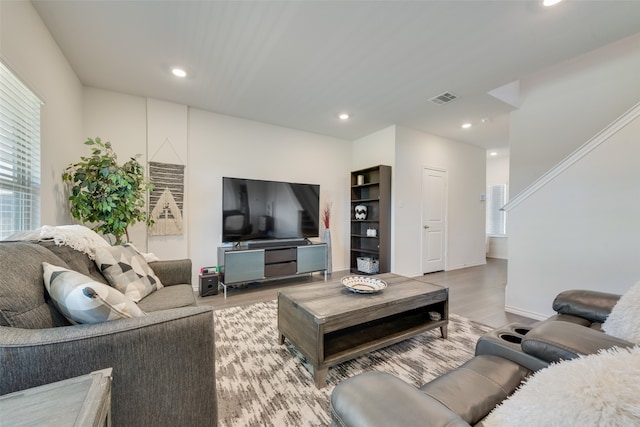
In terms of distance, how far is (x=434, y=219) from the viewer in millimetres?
4605

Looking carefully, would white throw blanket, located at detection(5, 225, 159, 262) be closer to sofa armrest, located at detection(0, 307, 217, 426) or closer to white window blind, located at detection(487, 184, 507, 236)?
sofa armrest, located at detection(0, 307, 217, 426)

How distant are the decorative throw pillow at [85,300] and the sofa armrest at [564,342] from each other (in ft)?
5.13

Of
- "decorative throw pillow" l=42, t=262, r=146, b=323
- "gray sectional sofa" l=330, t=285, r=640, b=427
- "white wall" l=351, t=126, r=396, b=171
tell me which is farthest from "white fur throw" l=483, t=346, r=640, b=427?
"white wall" l=351, t=126, r=396, b=171

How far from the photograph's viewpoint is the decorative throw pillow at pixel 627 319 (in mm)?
888

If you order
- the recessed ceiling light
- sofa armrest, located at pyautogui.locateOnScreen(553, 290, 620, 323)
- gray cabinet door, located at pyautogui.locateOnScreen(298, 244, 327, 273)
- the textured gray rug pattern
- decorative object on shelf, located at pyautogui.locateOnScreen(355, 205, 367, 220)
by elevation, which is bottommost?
the textured gray rug pattern

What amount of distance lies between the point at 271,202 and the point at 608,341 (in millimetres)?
3385

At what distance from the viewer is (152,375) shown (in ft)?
2.77

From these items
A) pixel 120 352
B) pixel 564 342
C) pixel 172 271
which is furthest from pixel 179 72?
pixel 564 342

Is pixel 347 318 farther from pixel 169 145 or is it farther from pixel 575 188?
pixel 169 145

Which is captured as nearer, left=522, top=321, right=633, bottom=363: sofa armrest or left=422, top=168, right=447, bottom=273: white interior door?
left=522, top=321, right=633, bottom=363: sofa armrest

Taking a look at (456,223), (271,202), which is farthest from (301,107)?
(456,223)

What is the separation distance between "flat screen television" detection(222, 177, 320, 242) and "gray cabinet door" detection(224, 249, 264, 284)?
29 cm

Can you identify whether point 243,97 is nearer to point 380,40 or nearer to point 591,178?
point 380,40

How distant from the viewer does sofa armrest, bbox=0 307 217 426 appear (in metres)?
0.70
